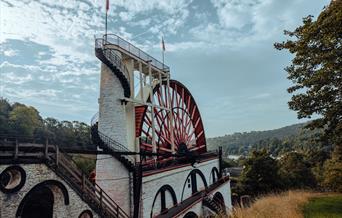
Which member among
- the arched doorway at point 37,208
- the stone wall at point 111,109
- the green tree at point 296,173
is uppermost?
the stone wall at point 111,109

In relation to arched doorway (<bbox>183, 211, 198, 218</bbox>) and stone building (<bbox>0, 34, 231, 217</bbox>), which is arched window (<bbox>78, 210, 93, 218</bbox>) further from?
arched doorway (<bbox>183, 211, 198, 218</bbox>)

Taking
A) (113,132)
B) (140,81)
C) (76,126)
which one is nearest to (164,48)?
(140,81)

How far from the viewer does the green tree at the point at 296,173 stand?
28109mm

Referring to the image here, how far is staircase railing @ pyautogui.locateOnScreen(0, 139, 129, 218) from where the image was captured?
624 centimetres

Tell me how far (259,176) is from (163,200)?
15788 millimetres

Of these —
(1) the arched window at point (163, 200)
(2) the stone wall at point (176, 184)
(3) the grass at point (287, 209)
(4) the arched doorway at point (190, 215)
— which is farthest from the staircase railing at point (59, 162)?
(3) the grass at point (287, 209)

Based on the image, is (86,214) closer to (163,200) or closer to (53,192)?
(53,192)

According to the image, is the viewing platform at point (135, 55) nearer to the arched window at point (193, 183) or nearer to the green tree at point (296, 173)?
the arched window at point (193, 183)

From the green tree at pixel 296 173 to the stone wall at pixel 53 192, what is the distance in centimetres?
2482

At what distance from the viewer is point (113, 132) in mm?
11102

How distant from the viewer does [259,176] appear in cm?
2478

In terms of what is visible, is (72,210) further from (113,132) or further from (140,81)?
(140,81)

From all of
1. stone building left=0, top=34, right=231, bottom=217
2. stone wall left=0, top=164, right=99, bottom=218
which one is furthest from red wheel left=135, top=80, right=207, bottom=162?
stone wall left=0, top=164, right=99, bottom=218

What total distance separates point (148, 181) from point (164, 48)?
11.3 meters
